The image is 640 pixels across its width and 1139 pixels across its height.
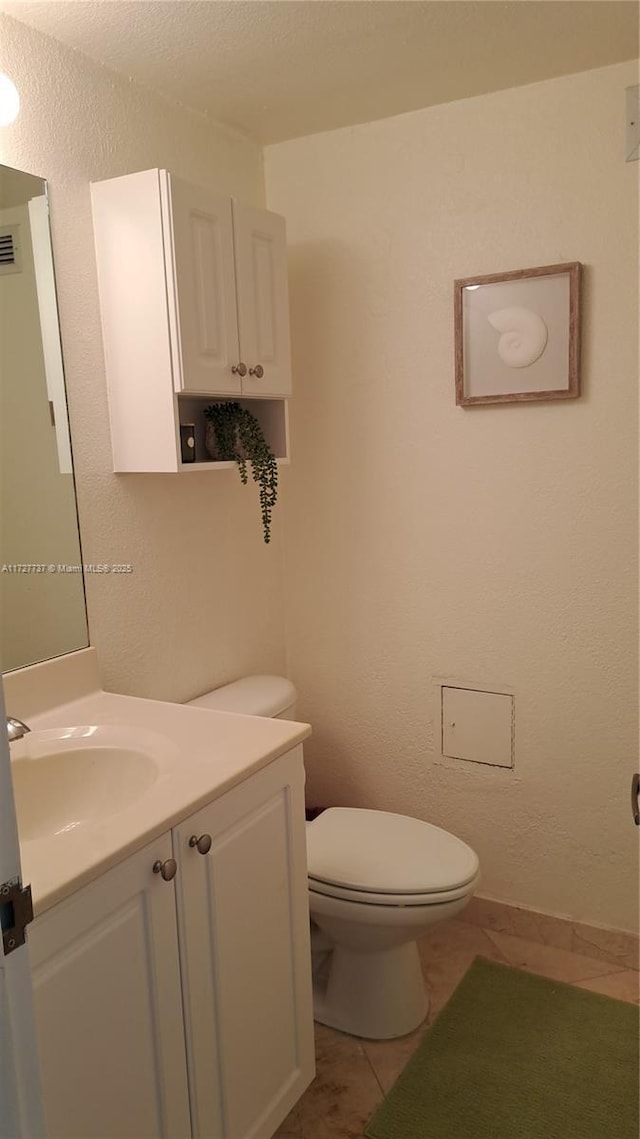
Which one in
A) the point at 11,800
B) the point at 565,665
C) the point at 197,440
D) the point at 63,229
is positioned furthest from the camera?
the point at 565,665

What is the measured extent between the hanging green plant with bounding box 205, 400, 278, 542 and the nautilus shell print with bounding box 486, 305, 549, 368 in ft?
2.13

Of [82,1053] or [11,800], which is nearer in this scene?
[11,800]

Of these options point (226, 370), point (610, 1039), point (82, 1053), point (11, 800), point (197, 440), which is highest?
point (226, 370)

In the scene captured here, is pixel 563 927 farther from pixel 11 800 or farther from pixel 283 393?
pixel 11 800

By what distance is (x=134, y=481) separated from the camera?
1906 mm

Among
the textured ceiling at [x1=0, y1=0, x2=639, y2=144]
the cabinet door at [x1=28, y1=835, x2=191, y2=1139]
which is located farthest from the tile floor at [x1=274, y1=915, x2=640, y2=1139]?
the textured ceiling at [x1=0, y1=0, x2=639, y2=144]

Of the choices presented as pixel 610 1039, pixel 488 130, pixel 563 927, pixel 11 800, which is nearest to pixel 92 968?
pixel 11 800

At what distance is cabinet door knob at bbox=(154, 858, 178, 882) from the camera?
124 cm

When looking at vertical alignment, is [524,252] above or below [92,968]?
above

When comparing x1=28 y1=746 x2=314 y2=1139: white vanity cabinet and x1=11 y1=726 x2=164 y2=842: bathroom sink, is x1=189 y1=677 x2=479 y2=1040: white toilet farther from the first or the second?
x1=11 y1=726 x2=164 y2=842: bathroom sink

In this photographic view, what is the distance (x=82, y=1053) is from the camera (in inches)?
44.2

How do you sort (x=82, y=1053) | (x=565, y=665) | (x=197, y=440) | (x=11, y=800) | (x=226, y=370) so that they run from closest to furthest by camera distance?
(x=11, y=800) → (x=82, y=1053) → (x=226, y=370) → (x=197, y=440) → (x=565, y=665)

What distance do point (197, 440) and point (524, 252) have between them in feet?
3.04

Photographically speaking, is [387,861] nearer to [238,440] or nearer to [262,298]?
[238,440]
